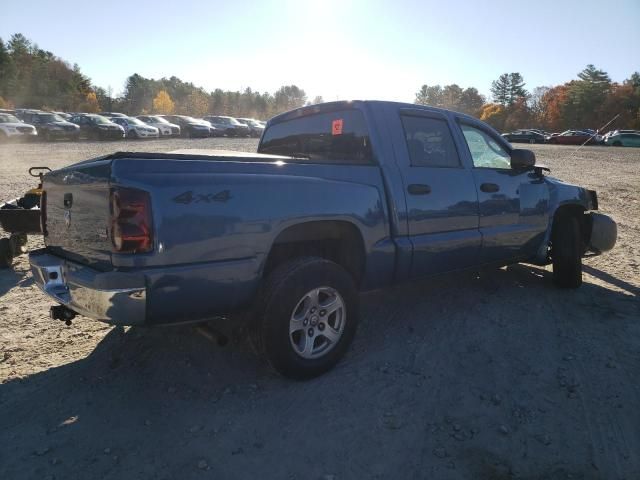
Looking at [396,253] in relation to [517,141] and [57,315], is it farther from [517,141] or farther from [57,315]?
[517,141]

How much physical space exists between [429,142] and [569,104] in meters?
80.0

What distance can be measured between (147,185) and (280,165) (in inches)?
32.9

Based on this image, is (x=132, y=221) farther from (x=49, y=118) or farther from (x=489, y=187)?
(x=49, y=118)

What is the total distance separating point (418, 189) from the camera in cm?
348

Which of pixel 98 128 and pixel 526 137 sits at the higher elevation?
pixel 526 137

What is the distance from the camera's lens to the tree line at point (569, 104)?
63.8 meters

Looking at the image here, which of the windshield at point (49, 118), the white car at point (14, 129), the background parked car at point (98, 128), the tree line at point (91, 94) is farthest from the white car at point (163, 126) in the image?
the tree line at point (91, 94)

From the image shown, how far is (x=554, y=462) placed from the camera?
232cm

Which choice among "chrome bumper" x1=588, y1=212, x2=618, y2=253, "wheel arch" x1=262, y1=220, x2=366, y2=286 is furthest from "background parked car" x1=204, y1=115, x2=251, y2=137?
"wheel arch" x1=262, y1=220, x2=366, y2=286

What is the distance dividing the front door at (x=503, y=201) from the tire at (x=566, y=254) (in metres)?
0.35

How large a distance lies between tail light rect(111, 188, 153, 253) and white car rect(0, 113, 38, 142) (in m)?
27.9

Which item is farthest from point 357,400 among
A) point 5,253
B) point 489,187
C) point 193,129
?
point 193,129

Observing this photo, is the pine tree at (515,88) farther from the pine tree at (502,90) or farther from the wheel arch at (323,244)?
the wheel arch at (323,244)

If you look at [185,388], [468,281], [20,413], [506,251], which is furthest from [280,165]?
[468,281]
